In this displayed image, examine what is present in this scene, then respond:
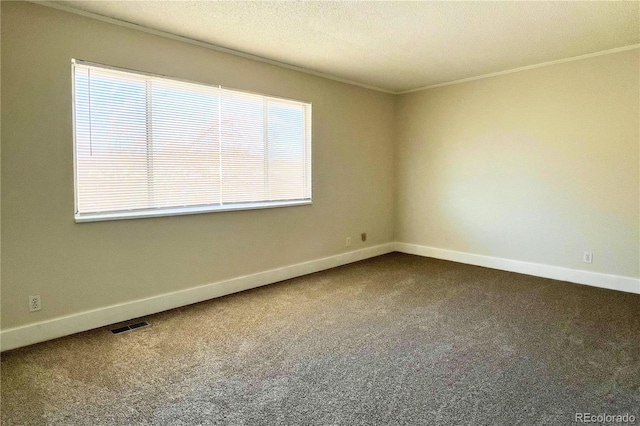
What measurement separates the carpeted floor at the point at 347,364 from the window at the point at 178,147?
1067mm

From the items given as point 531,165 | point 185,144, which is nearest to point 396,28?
point 185,144

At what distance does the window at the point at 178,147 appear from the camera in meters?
3.14

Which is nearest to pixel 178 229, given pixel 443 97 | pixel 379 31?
pixel 379 31

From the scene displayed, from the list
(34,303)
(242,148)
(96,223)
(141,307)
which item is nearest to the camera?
(34,303)

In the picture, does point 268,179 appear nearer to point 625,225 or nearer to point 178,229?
point 178,229

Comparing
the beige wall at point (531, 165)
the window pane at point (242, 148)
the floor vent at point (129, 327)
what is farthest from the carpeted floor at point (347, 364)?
the window pane at point (242, 148)

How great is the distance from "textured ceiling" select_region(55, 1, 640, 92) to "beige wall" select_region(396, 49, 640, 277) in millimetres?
416

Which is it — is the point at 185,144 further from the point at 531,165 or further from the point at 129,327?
the point at 531,165

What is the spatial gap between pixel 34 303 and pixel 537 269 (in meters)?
5.20

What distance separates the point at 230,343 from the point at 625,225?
4211 millimetres

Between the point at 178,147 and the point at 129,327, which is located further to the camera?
the point at 178,147

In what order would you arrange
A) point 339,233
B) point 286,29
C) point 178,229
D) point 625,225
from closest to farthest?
1. point 286,29
2. point 178,229
3. point 625,225
4. point 339,233

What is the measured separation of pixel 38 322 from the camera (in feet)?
9.50

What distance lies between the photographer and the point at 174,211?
3.63m
